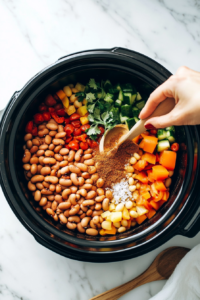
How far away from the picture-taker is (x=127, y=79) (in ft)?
5.46

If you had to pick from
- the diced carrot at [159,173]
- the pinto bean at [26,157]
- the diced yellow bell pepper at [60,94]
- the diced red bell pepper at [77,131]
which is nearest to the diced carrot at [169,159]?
the diced carrot at [159,173]

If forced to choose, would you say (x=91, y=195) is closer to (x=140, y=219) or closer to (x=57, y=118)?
(x=140, y=219)

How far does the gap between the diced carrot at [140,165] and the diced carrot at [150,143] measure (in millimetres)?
92

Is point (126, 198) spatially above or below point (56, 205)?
below

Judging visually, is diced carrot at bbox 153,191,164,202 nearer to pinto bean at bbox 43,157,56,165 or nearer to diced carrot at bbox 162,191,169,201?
diced carrot at bbox 162,191,169,201

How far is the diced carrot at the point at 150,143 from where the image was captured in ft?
5.42

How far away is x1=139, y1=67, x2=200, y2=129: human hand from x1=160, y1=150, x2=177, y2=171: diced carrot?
420 mm

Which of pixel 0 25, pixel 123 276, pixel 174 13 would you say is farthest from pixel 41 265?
pixel 174 13

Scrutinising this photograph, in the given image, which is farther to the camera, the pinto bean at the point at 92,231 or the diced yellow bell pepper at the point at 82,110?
the diced yellow bell pepper at the point at 82,110

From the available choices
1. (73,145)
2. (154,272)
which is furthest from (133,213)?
(73,145)

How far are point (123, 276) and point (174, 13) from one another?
2021mm

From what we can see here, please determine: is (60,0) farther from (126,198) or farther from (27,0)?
(126,198)

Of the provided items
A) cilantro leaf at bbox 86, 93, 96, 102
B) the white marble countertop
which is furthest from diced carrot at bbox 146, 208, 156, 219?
cilantro leaf at bbox 86, 93, 96, 102

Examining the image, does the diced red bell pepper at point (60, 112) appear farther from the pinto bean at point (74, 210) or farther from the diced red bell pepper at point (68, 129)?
the pinto bean at point (74, 210)
